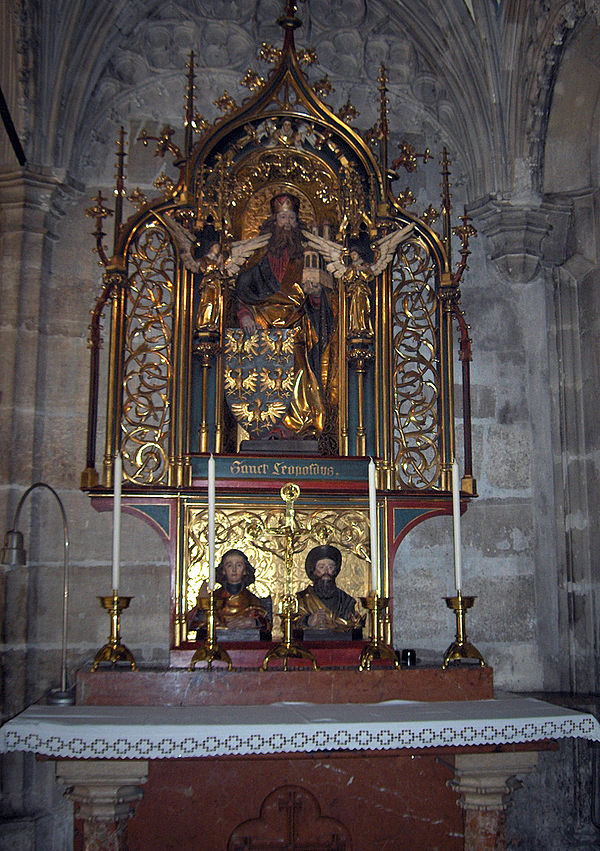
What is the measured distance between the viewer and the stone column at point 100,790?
13.5ft

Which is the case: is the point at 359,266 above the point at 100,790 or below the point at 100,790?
above

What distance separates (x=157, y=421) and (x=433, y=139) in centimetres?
331

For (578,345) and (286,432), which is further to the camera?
(578,345)

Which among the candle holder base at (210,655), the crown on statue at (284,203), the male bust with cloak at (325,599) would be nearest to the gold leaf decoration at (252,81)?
the crown on statue at (284,203)

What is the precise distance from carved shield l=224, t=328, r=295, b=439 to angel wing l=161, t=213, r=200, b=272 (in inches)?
19.9

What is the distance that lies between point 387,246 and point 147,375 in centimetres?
187

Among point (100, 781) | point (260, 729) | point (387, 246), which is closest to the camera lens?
point (260, 729)

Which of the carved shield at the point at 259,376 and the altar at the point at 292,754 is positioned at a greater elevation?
the carved shield at the point at 259,376

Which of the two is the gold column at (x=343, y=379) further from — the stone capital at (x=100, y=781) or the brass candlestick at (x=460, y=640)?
the stone capital at (x=100, y=781)

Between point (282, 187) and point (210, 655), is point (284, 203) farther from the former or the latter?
point (210, 655)

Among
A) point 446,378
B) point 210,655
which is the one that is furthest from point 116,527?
point 446,378

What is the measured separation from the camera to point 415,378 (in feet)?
21.7

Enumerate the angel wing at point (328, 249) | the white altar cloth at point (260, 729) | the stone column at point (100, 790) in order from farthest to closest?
the angel wing at point (328, 249), the stone column at point (100, 790), the white altar cloth at point (260, 729)

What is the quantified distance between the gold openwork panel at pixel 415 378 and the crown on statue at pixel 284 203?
0.82 m
